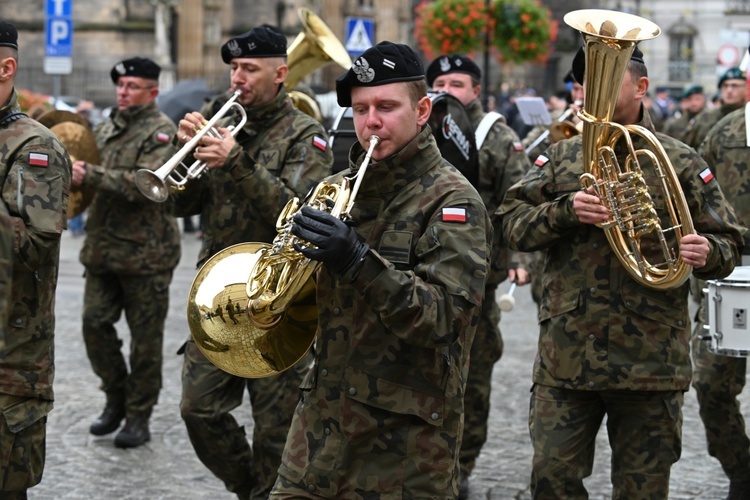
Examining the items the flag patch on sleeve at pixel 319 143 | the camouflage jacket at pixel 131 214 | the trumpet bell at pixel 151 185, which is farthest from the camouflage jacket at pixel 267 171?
the camouflage jacket at pixel 131 214

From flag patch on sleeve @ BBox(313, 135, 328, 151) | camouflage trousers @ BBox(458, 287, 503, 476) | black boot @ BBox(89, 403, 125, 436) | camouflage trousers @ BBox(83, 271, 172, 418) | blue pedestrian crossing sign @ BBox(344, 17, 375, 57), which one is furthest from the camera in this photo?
blue pedestrian crossing sign @ BBox(344, 17, 375, 57)

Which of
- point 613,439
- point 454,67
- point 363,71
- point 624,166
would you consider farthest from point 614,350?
point 454,67

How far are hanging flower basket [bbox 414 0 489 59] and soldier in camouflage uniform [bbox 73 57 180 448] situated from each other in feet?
70.4

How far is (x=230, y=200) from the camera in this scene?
622cm

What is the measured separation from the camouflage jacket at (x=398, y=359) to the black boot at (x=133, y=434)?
12.9 feet

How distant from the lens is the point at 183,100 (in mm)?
18047

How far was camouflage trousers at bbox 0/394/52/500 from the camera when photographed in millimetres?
5051

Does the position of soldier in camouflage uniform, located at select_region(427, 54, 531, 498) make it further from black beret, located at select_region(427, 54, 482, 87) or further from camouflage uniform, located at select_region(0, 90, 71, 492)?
camouflage uniform, located at select_region(0, 90, 71, 492)

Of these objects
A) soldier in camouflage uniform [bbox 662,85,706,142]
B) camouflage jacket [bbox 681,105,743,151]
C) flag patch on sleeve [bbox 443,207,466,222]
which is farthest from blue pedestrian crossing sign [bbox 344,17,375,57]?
flag patch on sleeve [bbox 443,207,466,222]

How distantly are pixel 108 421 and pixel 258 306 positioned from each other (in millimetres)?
4314

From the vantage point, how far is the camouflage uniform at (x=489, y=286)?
24.2 ft

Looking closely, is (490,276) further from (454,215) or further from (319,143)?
(454,215)

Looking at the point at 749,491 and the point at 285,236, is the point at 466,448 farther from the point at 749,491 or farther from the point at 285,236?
the point at 285,236

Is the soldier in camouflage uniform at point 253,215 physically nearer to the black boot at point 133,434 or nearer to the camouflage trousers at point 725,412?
the black boot at point 133,434
